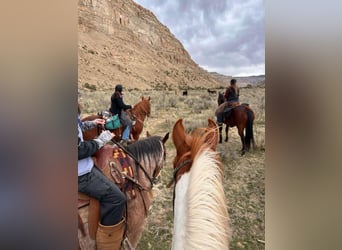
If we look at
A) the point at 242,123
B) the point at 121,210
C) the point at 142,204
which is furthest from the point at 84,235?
the point at 242,123

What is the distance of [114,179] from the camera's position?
188 cm

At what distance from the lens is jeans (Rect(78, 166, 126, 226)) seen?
6.01 ft

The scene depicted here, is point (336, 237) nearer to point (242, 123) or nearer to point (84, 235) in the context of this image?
point (242, 123)

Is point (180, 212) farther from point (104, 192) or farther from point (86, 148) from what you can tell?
point (86, 148)

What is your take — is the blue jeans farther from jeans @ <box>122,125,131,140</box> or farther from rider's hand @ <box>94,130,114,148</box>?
rider's hand @ <box>94,130,114,148</box>

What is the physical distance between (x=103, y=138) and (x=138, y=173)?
1.02 feet

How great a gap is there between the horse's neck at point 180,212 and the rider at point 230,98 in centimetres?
41

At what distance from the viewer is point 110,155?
6.25ft

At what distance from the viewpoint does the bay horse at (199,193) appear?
173cm

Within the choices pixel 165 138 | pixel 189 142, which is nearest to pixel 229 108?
pixel 189 142

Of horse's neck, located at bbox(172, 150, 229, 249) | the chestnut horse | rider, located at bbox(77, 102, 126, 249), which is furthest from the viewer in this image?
the chestnut horse

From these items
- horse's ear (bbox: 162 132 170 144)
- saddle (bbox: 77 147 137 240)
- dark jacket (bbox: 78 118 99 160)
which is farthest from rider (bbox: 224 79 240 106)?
dark jacket (bbox: 78 118 99 160)

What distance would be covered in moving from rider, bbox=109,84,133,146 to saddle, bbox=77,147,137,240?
0.11m

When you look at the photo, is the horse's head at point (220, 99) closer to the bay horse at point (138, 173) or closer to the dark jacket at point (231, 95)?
the dark jacket at point (231, 95)
